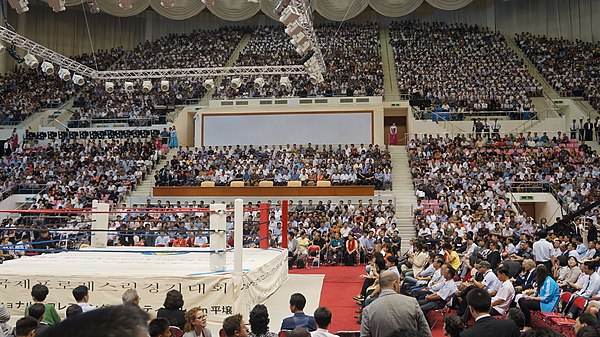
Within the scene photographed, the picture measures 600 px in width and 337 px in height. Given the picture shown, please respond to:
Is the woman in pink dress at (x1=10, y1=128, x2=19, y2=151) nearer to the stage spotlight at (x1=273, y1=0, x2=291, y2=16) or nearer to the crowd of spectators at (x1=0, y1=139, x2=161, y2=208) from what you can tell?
the crowd of spectators at (x1=0, y1=139, x2=161, y2=208)

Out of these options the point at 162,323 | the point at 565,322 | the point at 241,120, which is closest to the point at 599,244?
the point at 565,322

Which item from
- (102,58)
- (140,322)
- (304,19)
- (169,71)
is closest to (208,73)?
(169,71)

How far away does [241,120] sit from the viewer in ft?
79.6

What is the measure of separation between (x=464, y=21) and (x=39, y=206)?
26.0 metres

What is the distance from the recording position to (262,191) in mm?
18484

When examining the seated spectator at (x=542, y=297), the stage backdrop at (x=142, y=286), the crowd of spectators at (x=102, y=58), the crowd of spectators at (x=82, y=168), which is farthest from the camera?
the crowd of spectators at (x=102, y=58)

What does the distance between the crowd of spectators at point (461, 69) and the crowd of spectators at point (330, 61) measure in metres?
1.38

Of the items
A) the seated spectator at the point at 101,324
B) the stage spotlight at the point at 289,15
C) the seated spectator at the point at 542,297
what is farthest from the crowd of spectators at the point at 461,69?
the seated spectator at the point at 101,324

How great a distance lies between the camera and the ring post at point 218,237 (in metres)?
7.30

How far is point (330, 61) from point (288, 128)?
5.67 metres

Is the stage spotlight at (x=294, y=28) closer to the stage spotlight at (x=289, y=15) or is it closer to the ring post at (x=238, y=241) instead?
the stage spotlight at (x=289, y=15)

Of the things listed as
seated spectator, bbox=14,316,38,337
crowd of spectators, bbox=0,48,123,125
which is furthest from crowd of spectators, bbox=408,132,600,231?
crowd of spectators, bbox=0,48,123,125

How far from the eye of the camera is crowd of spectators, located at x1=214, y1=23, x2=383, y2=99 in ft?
81.7

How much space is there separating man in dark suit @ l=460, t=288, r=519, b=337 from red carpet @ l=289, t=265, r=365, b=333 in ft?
11.2
